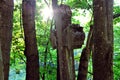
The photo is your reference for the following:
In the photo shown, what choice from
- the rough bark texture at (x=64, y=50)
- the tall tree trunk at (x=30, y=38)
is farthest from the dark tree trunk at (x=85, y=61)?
the rough bark texture at (x=64, y=50)

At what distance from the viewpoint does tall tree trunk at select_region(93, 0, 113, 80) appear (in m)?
5.51

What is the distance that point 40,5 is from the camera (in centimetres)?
1752

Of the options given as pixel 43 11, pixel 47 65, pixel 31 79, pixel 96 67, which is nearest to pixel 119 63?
pixel 47 65

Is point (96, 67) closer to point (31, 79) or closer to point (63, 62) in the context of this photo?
point (63, 62)

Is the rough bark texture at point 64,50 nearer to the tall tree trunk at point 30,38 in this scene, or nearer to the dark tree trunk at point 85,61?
the tall tree trunk at point 30,38

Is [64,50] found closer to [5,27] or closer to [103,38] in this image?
[103,38]

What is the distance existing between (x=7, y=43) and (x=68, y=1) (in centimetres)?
894

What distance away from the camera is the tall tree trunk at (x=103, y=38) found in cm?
551

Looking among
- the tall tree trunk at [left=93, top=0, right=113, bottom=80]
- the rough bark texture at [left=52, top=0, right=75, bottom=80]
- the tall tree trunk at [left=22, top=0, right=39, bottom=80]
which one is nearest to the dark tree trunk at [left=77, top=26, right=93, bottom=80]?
the tall tree trunk at [left=22, top=0, right=39, bottom=80]

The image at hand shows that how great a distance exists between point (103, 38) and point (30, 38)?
3.40m

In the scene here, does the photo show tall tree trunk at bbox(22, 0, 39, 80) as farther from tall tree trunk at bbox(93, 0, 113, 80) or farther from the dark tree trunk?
tall tree trunk at bbox(93, 0, 113, 80)

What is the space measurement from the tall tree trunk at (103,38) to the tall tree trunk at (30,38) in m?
3.23

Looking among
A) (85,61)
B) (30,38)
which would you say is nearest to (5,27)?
(30,38)

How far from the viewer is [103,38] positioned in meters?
5.52
